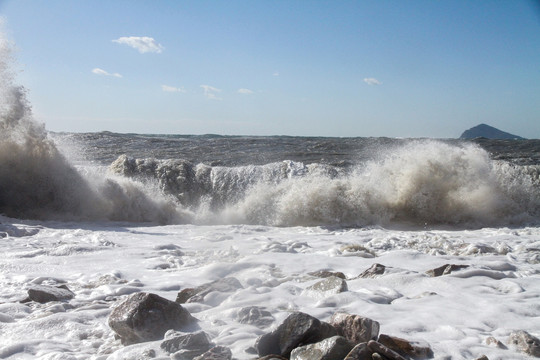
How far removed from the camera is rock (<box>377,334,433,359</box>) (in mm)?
2521

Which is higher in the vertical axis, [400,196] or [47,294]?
[400,196]

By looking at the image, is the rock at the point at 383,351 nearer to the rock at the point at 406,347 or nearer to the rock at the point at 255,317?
the rock at the point at 406,347

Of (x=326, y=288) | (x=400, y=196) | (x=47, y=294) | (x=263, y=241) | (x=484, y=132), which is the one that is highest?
(x=484, y=132)

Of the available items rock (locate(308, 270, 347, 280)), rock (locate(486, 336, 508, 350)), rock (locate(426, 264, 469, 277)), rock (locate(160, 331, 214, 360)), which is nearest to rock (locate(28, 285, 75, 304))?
rock (locate(160, 331, 214, 360))

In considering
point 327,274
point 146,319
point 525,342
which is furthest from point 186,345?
point 327,274

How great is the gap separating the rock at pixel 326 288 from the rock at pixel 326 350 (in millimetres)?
1132

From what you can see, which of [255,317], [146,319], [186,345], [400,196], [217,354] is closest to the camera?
[217,354]

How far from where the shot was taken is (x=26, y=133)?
A: 10070 millimetres

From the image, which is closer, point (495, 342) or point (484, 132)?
point (495, 342)

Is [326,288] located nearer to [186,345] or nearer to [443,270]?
[443,270]

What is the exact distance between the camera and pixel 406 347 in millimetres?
2543

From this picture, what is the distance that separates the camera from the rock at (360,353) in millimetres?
2281

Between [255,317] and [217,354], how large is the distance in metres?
0.65

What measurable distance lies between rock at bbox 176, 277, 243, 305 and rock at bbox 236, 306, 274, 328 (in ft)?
1.57
